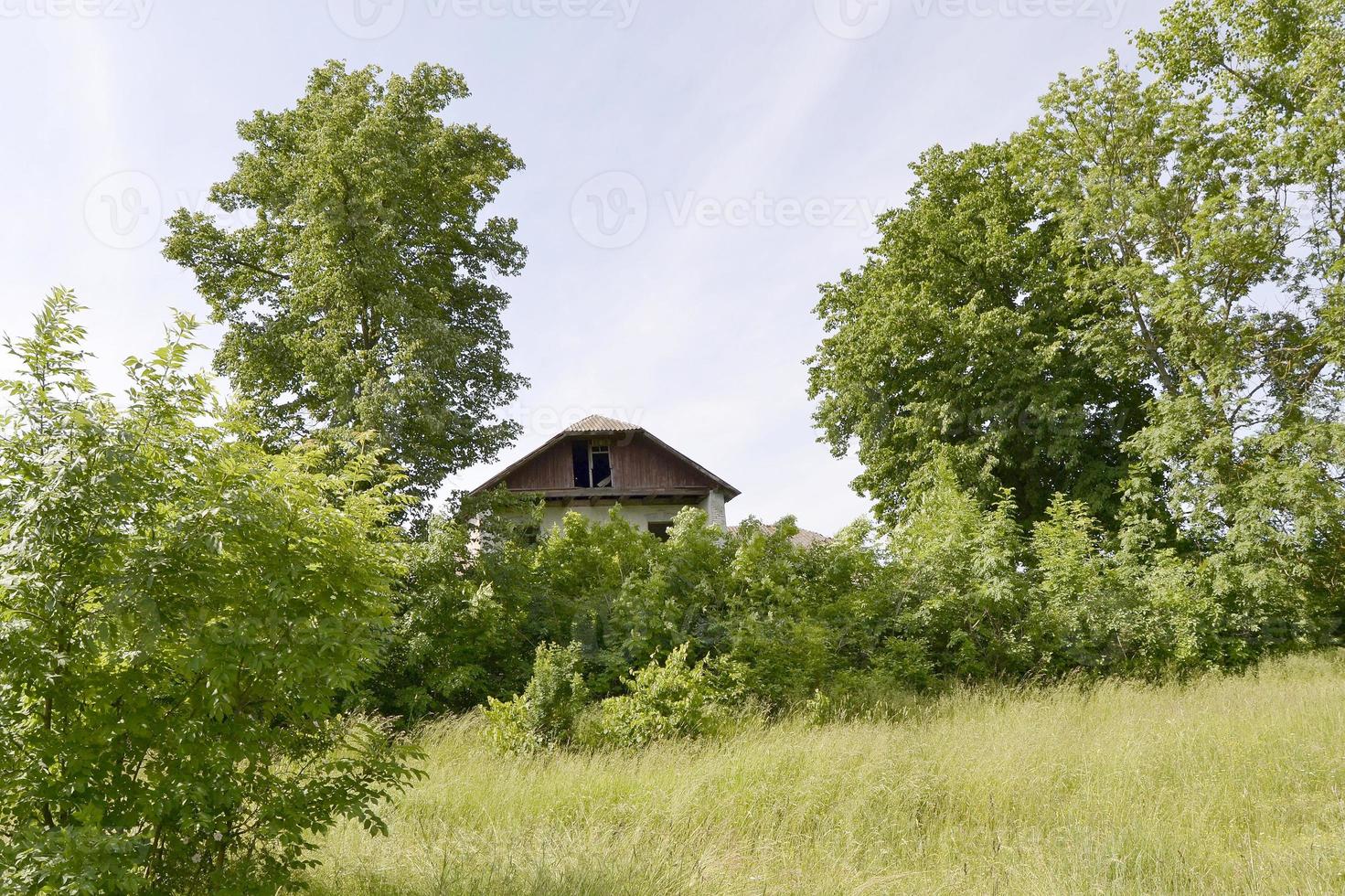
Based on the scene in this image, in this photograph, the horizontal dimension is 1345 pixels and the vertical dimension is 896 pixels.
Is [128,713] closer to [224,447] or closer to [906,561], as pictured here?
[224,447]

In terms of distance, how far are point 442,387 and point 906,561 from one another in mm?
9222

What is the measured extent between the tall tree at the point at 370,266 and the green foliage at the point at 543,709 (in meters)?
5.19

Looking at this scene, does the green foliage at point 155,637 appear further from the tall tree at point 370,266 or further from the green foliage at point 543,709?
the tall tree at point 370,266

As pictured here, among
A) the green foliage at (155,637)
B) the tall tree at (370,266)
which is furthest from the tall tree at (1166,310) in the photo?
the green foliage at (155,637)

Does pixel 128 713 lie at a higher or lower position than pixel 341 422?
lower

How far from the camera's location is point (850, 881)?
484 cm

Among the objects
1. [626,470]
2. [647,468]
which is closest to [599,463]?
[626,470]

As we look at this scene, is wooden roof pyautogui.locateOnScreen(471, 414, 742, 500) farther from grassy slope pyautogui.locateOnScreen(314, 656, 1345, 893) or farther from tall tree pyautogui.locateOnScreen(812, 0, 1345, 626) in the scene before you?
grassy slope pyautogui.locateOnScreen(314, 656, 1345, 893)

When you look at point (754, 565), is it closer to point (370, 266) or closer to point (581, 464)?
point (370, 266)

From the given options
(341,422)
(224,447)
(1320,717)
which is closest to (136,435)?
(224,447)

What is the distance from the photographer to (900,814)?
6.03 m


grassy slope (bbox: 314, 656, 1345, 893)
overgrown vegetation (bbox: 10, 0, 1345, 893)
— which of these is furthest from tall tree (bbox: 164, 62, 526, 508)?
grassy slope (bbox: 314, 656, 1345, 893)

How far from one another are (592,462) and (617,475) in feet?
3.67

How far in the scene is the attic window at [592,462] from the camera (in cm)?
2769
